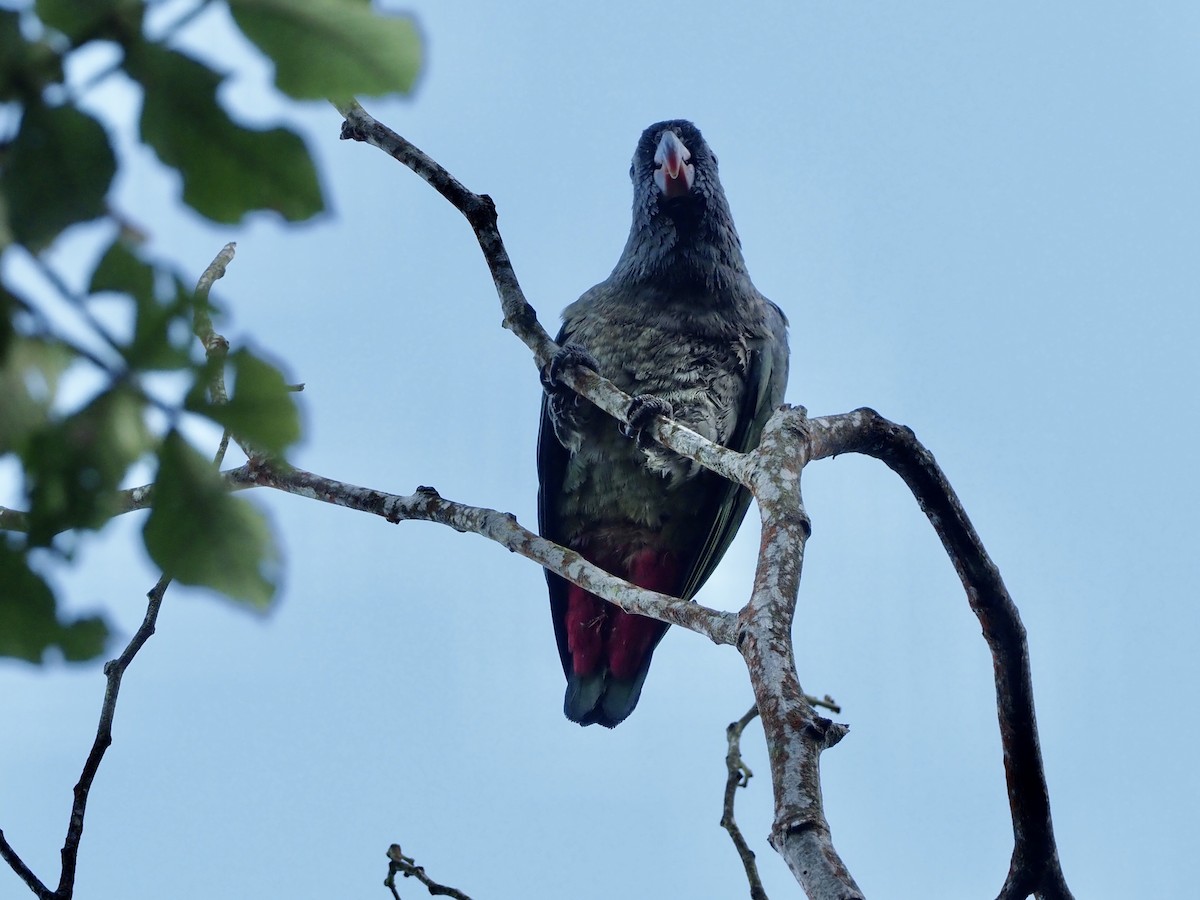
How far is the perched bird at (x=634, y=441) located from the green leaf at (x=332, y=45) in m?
3.62

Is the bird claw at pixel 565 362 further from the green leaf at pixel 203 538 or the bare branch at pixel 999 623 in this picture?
the green leaf at pixel 203 538

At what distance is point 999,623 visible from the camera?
2.72m

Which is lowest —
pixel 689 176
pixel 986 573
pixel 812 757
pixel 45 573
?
pixel 45 573

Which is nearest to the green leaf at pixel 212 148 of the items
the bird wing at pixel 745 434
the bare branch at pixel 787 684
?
the bare branch at pixel 787 684

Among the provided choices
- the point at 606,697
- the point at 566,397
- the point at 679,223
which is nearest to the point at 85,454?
the point at 566,397

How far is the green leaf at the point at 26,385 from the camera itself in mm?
619

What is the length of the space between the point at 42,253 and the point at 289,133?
0.14 meters

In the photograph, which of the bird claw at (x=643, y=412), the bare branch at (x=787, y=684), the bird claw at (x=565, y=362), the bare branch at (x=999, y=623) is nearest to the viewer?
the bare branch at (x=787, y=684)

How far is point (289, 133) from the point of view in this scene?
2.07ft

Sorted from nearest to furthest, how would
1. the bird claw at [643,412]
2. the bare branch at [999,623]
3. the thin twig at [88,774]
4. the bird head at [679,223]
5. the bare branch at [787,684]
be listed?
the bare branch at [787,684] → the thin twig at [88,774] → the bare branch at [999,623] → the bird claw at [643,412] → the bird head at [679,223]

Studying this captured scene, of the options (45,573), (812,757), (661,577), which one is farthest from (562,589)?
(45,573)

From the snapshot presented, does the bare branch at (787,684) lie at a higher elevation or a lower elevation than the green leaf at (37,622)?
higher

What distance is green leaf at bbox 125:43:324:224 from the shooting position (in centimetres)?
61

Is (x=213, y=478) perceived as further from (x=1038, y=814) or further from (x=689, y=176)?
(x=689, y=176)
